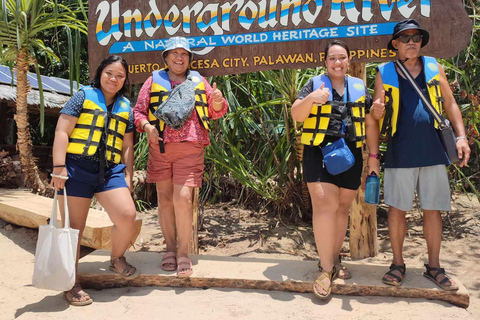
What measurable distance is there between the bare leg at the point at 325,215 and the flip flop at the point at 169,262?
1.08 m

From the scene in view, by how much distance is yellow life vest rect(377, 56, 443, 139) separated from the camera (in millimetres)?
2787

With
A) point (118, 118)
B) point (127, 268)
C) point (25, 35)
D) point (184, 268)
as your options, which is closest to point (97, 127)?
point (118, 118)

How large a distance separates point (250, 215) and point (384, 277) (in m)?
3.23

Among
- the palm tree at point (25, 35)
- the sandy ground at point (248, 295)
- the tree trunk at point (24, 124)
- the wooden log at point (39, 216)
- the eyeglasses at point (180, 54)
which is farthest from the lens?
the tree trunk at point (24, 124)

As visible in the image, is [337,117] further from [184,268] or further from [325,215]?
[184,268]

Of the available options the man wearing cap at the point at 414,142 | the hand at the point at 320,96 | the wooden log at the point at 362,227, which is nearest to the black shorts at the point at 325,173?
the man wearing cap at the point at 414,142

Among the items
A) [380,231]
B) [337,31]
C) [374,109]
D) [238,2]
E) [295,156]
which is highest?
[238,2]

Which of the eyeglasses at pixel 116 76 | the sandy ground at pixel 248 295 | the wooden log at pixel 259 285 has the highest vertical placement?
the eyeglasses at pixel 116 76

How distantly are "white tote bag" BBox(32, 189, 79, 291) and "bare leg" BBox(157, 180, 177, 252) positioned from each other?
29.3 inches

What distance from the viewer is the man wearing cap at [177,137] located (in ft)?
10.1

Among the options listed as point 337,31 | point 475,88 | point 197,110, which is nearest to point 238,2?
point 337,31

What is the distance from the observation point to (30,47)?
5004mm

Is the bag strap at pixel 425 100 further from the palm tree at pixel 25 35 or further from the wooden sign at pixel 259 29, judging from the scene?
the palm tree at pixel 25 35

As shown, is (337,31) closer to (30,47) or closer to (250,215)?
(250,215)
